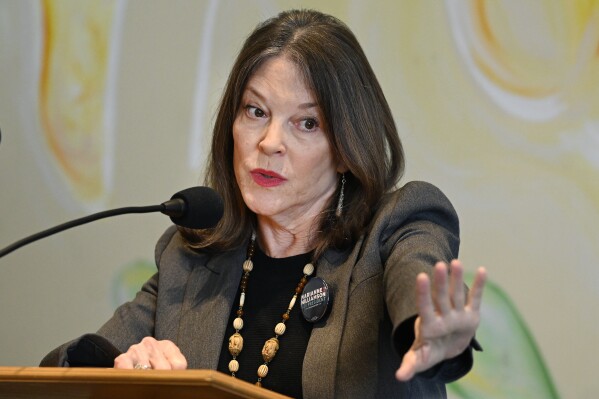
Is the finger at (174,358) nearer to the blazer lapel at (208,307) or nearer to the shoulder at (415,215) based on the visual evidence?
the blazer lapel at (208,307)

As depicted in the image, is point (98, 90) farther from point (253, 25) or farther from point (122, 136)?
point (253, 25)

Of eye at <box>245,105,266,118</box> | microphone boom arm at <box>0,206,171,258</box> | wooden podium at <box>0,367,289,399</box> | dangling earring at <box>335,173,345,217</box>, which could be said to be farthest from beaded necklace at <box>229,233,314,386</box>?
wooden podium at <box>0,367,289,399</box>

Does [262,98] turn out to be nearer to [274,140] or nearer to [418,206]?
[274,140]

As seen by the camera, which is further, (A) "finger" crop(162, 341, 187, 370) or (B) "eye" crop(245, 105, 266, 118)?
(B) "eye" crop(245, 105, 266, 118)

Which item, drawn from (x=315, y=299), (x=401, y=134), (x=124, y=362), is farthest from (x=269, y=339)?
(x=401, y=134)

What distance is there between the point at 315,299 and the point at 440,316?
668 mm

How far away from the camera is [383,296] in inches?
83.7

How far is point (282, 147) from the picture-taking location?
7.72 feet

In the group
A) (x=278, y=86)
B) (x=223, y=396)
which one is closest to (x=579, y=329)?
(x=278, y=86)

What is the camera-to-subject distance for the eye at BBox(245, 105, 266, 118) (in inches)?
96.3

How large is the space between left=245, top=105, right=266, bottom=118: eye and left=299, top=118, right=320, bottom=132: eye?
0.33 ft

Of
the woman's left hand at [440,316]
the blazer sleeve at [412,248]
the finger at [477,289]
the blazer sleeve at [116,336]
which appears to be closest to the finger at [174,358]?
the blazer sleeve at [116,336]

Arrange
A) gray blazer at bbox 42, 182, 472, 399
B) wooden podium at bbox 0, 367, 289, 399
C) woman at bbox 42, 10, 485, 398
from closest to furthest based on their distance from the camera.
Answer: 1. wooden podium at bbox 0, 367, 289, 399
2. gray blazer at bbox 42, 182, 472, 399
3. woman at bbox 42, 10, 485, 398

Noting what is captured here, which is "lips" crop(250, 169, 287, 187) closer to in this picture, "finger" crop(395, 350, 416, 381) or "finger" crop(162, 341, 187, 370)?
"finger" crop(162, 341, 187, 370)
